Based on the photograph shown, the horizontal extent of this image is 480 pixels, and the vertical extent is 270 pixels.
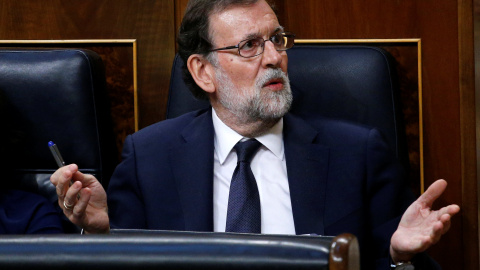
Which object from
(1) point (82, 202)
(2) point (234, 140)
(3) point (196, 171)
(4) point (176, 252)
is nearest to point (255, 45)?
(2) point (234, 140)

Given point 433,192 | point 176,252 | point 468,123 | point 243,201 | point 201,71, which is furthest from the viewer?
point 468,123

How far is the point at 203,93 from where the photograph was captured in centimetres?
197

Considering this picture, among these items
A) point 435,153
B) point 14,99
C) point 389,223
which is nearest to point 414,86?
point 435,153

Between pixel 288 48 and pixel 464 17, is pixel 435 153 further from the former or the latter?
pixel 288 48

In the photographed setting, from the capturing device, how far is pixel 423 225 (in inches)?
55.3

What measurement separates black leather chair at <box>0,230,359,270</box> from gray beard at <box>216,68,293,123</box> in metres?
1.10

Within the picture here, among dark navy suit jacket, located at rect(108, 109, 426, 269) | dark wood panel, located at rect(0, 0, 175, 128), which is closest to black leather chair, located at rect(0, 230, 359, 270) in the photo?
dark navy suit jacket, located at rect(108, 109, 426, 269)

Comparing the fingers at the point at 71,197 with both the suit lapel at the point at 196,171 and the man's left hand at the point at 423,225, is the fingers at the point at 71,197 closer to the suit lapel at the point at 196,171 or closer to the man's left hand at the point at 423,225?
the suit lapel at the point at 196,171

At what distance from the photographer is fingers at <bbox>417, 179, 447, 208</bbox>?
1.37 m

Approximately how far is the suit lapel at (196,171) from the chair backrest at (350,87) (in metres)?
0.26

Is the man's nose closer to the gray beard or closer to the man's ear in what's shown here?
the gray beard

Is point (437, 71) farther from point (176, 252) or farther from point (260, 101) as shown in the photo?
point (176, 252)

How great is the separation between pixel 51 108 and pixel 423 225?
→ 3.51ft

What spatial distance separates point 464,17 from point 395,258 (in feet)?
3.16
